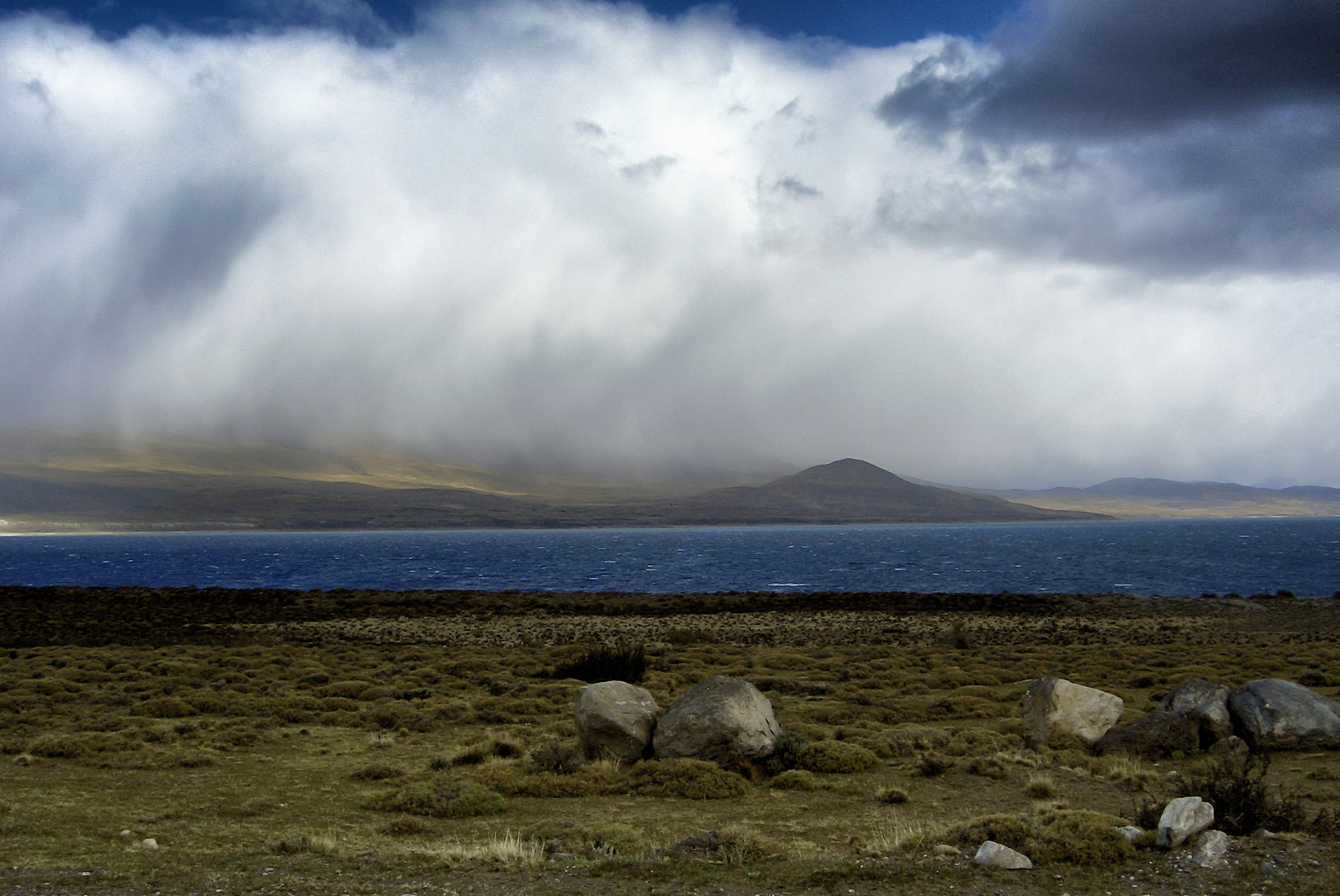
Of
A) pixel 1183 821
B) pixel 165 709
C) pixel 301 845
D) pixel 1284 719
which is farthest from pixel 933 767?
pixel 165 709

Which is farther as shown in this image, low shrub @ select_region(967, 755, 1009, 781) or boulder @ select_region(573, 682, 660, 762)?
boulder @ select_region(573, 682, 660, 762)

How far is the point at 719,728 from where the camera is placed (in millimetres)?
15008

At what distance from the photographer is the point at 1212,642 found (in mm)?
38969

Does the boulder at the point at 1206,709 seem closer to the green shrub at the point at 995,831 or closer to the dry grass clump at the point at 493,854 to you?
the green shrub at the point at 995,831

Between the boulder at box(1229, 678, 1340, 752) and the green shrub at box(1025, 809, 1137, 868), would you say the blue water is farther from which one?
the green shrub at box(1025, 809, 1137, 868)

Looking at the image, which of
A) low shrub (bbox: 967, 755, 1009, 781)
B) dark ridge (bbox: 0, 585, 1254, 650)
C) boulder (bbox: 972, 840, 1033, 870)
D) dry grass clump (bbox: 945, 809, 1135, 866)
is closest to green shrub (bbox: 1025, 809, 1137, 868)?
dry grass clump (bbox: 945, 809, 1135, 866)

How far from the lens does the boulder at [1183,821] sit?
32.2 ft

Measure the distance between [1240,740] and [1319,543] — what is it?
584ft

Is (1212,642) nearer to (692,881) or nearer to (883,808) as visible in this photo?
(883,808)

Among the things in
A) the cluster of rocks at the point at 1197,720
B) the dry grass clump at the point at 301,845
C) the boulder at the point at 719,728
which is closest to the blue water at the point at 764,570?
the cluster of rocks at the point at 1197,720

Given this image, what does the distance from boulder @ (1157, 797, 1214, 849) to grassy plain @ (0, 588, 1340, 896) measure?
229 millimetres

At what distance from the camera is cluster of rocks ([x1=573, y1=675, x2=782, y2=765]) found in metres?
15.1

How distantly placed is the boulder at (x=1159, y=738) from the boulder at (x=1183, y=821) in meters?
5.92

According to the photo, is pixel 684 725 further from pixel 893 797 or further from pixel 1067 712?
pixel 1067 712
